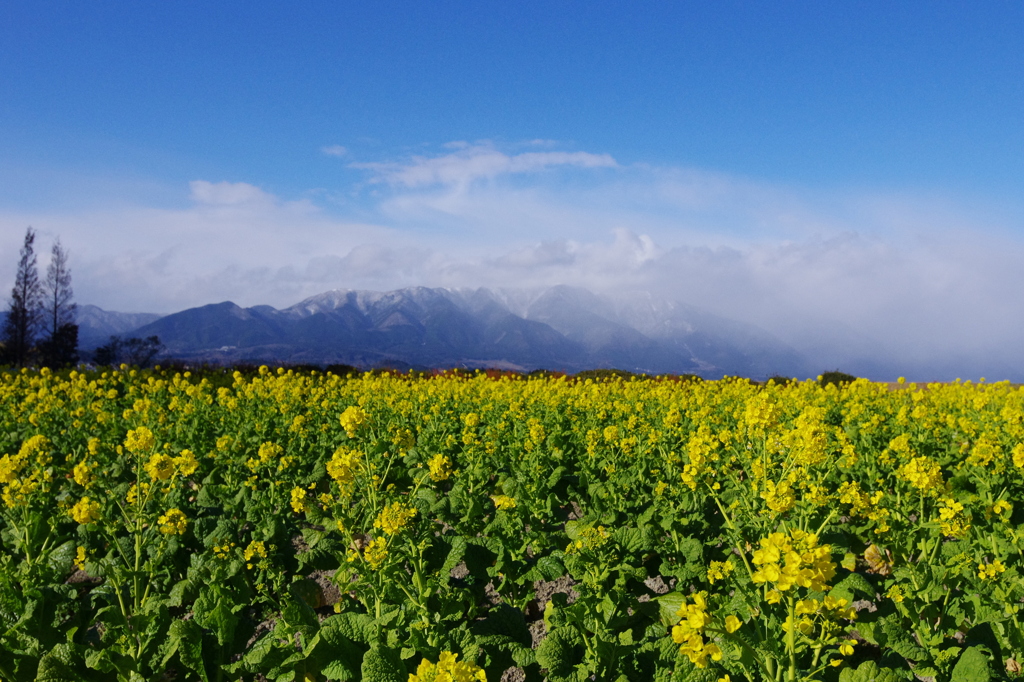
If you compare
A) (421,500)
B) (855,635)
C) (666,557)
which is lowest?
(855,635)

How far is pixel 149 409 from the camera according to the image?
9273 millimetres

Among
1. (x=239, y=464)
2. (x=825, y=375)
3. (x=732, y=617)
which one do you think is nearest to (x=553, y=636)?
(x=732, y=617)

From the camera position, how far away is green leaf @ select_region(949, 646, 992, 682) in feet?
8.38

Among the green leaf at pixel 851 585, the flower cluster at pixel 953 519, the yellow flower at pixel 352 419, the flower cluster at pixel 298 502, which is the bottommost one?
the green leaf at pixel 851 585

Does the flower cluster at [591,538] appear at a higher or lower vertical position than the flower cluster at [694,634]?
lower

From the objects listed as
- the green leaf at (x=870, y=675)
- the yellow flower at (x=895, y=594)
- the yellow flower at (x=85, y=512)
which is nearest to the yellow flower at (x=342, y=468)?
the yellow flower at (x=85, y=512)

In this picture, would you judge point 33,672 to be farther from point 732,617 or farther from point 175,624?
point 732,617

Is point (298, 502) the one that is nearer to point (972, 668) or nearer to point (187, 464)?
point (187, 464)

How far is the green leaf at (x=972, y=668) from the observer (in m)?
2.55

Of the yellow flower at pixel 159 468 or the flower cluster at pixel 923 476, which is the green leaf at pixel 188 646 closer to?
the yellow flower at pixel 159 468

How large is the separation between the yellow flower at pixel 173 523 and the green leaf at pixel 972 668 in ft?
14.6

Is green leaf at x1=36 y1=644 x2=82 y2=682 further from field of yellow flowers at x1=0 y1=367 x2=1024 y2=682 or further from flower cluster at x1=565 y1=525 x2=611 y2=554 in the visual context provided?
flower cluster at x1=565 y1=525 x2=611 y2=554

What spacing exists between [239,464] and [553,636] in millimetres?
5075

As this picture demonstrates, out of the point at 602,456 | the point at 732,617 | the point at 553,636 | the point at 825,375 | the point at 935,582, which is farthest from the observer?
the point at 825,375
